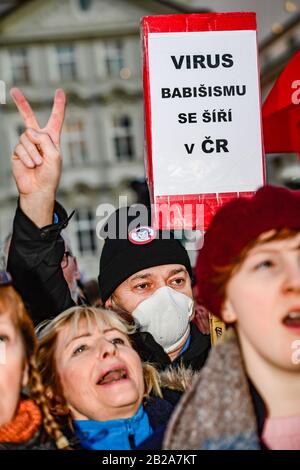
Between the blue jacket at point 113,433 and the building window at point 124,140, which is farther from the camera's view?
the building window at point 124,140

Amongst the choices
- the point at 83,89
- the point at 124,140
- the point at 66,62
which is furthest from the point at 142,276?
the point at 124,140

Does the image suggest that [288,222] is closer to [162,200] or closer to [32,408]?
[162,200]

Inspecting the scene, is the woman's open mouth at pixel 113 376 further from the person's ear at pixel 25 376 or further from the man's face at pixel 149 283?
the man's face at pixel 149 283

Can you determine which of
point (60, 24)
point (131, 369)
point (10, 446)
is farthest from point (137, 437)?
point (60, 24)

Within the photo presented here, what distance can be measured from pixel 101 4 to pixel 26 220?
15.8m

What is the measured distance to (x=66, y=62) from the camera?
2272cm

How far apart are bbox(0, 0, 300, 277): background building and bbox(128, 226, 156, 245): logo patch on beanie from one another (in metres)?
13.0

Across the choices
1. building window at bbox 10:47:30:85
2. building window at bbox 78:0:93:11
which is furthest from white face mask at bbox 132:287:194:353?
building window at bbox 10:47:30:85

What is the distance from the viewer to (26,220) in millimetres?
2781

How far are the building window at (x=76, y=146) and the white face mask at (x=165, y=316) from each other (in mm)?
21900

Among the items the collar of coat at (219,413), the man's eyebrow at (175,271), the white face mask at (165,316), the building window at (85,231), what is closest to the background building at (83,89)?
the building window at (85,231)

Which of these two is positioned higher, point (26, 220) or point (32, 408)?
point (26, 220)

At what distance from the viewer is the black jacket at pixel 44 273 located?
2.79m

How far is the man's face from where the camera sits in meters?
3.04
